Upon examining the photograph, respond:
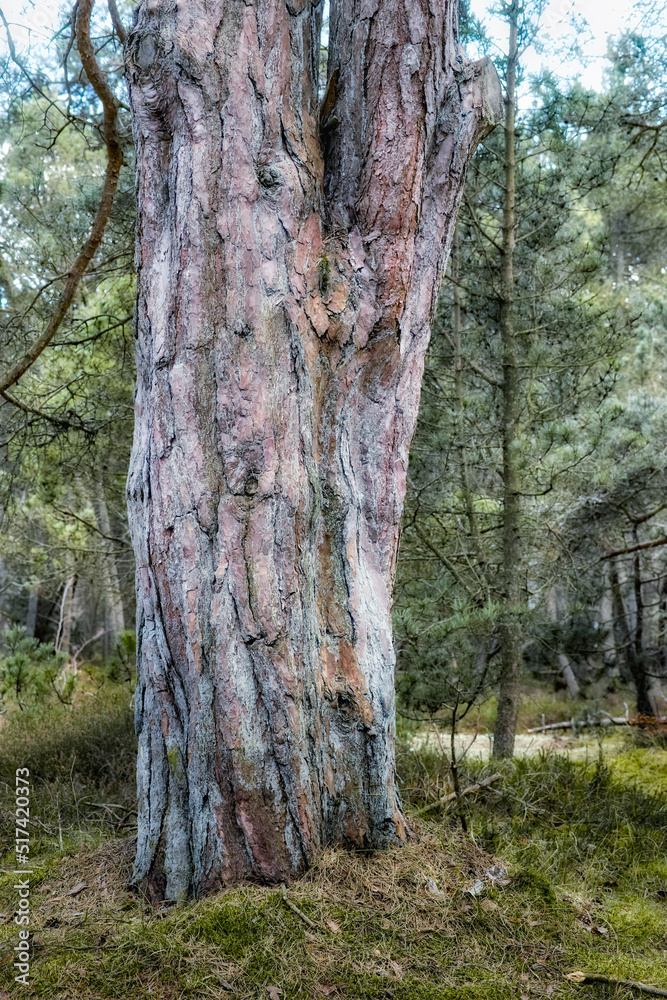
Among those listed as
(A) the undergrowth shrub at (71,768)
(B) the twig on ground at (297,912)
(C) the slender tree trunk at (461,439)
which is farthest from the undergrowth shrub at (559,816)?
(A) the undergrowth shrub at (71,768)

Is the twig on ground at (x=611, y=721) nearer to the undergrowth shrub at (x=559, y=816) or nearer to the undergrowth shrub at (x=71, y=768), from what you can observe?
the undergrowth shrub at (x=559, y=816)

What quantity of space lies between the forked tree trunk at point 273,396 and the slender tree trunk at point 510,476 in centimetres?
234

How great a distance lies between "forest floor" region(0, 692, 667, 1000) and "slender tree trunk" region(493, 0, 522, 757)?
59.1 inches

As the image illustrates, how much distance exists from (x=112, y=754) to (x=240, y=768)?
2.47 m

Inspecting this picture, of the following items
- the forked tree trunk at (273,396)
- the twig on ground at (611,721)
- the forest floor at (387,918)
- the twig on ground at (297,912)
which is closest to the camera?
the forest floor at (387,918)

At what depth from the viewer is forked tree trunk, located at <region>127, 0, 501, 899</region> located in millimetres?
2367

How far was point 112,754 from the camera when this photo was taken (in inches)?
173

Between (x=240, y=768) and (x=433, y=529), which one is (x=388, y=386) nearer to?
(x=240, y=768)

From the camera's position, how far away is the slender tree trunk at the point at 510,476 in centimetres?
499

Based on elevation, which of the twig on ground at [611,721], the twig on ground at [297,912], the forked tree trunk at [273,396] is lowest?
the twig on ground at [611,721]

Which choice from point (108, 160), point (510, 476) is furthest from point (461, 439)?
point (108, 160)

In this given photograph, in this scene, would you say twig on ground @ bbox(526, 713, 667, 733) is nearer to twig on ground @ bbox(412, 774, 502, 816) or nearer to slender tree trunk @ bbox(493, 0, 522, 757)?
slender tree trunk @ bbox(493, 0, 522, 757)

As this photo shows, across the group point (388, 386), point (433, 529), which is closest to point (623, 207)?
point (433, 529)

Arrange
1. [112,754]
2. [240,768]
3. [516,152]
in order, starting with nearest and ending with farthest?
[240,768]
[112,754]
[516,152]
